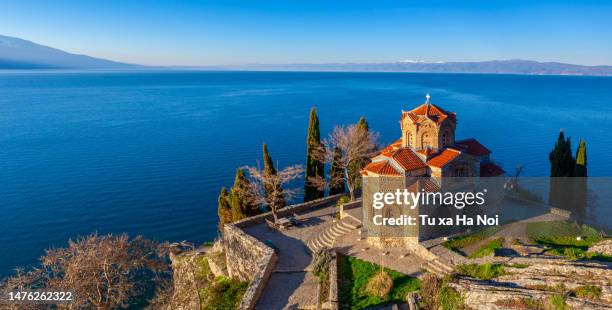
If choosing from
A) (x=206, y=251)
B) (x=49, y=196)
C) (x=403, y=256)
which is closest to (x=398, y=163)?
(x=403, y=256)

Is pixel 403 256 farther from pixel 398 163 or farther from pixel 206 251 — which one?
pixel 206 251

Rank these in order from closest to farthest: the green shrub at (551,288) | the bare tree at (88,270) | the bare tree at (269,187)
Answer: the green shrub at (551,288) < the bare tree at (88,270) < the bare tree at (269,187)

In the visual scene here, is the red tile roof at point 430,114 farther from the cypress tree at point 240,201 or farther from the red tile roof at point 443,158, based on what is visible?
the cypress tree at point 240,201

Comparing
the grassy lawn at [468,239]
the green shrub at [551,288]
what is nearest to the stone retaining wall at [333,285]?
the grassy lawn at [468,239]

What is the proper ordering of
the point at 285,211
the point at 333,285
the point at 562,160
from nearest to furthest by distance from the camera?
1. the point at 333,285
2. the point at 285,211
3. the point at 562,160

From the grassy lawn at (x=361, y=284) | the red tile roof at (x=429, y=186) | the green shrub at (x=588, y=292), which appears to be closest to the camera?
the green shrub at (x=588, y=292)

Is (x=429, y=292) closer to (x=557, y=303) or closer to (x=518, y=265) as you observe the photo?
(x=518, y=265)

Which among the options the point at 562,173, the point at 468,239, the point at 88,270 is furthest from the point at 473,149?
the point at 88,270
